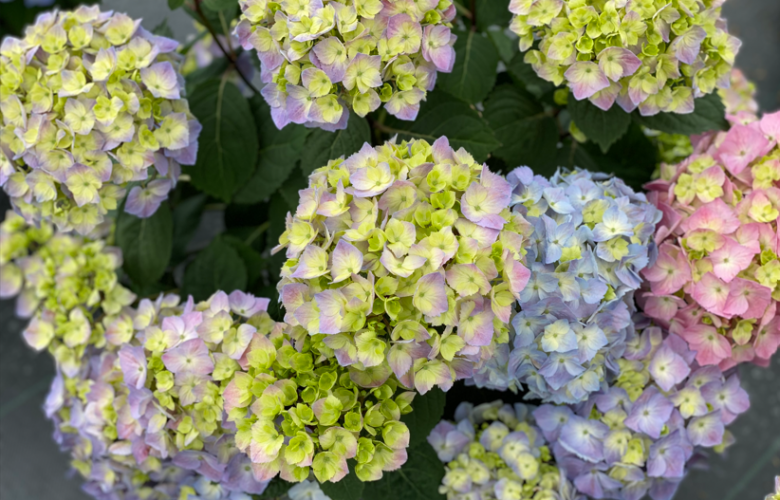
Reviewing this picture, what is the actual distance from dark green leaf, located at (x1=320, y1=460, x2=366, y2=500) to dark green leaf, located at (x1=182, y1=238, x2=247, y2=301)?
30 cm

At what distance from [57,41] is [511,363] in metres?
0.54

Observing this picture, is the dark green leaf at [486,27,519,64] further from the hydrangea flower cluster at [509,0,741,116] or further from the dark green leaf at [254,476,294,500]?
the dark green leaf at [254,476,294,500]

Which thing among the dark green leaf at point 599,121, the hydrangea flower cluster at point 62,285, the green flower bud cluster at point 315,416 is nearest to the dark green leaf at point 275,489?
the green flower bud cluster at point 315,416

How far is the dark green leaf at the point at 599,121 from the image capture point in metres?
0.72

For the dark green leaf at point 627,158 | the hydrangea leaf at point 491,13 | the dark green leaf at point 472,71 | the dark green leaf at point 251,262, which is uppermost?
the hydrangea leaf at point 491,13

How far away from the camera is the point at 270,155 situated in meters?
0.87

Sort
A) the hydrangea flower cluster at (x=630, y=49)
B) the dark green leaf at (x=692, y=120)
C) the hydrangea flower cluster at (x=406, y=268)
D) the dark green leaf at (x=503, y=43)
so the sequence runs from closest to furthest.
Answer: the hydrangea flower cluster at (x=406, y=268)
the hydrangea flower cluster at (x=630, y=49)
the dark green leaf at (x=692, y=120)
the dark green leaf at (x=503, y=43)

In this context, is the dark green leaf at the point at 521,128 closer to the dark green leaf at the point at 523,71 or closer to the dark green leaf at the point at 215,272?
the dark green leaf at the point at 523,71

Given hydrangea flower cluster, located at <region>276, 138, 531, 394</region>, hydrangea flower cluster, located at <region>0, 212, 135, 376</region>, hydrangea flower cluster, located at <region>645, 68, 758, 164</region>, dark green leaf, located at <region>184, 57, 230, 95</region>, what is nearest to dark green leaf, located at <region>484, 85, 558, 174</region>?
hydrangea flower cluster, located at <region>645, 68, 758, 164</region>

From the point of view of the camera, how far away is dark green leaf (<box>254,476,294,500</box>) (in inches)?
27.6

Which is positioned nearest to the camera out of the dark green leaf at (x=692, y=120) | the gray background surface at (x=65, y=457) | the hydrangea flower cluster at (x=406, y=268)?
the hydrangea flower cluster at (x=406, y=268)

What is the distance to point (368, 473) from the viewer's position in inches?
21.7

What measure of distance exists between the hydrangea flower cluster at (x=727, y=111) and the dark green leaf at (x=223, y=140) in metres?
0.51

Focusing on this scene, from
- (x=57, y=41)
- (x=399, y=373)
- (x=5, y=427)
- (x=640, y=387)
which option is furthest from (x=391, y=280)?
(x=5, y=427)
